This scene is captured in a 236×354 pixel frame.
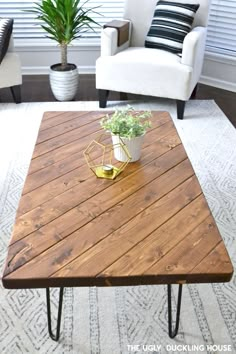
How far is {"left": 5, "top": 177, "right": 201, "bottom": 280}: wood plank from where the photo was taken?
111 cm

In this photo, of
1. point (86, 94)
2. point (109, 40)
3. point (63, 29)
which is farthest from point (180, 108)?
point (63, 29)

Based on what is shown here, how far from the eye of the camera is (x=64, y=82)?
10.9ft

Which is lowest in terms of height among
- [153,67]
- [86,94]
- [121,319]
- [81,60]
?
[121,319]

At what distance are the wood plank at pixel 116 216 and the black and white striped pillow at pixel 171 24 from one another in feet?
5.98

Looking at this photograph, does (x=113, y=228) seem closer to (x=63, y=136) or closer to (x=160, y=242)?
(x=160, y=242)

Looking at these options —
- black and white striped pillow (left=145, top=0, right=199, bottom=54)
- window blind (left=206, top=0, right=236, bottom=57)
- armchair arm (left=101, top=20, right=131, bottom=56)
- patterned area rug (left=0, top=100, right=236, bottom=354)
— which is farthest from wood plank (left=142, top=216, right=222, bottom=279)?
window blind (left=206, top=0, right=236, bottom=57)

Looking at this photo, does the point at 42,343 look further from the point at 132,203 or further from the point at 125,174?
the point at 125,174

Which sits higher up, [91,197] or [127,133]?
[127,133]

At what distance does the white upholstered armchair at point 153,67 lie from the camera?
9.61ft

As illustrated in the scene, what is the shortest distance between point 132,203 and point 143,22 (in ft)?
8.16

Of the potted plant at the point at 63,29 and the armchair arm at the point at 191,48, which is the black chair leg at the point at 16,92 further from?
the armchair arm at the point at 191,48

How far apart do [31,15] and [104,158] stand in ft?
9.58

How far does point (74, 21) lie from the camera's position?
123 inches

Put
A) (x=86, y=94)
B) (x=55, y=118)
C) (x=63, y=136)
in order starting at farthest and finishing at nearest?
(x=86, y=94)
(x=55, y=118)
(x=63, y=136)
